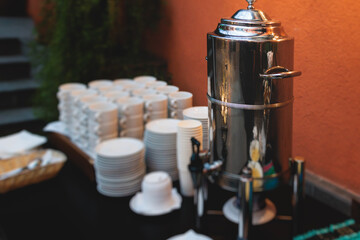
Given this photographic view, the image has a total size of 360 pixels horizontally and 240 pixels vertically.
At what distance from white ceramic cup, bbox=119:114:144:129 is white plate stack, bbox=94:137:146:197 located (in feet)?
0.59

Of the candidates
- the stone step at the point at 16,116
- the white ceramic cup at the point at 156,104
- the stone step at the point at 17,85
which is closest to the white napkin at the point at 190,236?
the white ceramic cup at the point at 156,104

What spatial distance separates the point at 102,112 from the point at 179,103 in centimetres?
28

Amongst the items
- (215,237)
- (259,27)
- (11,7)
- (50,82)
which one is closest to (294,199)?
(215,237)

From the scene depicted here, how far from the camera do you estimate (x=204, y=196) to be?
0.99 meters

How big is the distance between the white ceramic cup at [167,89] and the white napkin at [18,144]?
0.55 meters

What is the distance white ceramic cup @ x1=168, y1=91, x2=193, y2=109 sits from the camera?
1.31 meters

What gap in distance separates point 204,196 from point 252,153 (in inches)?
7.7

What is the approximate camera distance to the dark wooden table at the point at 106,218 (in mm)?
966

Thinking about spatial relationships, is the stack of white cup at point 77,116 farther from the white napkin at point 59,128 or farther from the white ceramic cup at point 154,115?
the white ceramic cup at point 154,115

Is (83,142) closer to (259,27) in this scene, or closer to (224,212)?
(224,212)

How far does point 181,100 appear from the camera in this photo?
1356 millimetres

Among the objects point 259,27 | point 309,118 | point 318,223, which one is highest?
point 259,27

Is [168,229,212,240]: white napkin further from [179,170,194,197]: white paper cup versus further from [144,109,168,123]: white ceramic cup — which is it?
[144,109,168,123]: white ceramic cup

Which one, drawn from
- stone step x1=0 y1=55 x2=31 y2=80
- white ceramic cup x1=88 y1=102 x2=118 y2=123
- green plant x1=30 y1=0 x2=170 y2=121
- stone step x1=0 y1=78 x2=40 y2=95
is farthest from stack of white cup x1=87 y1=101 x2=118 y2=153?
stone step x1=0 y1=55 x2=31 y2=80
